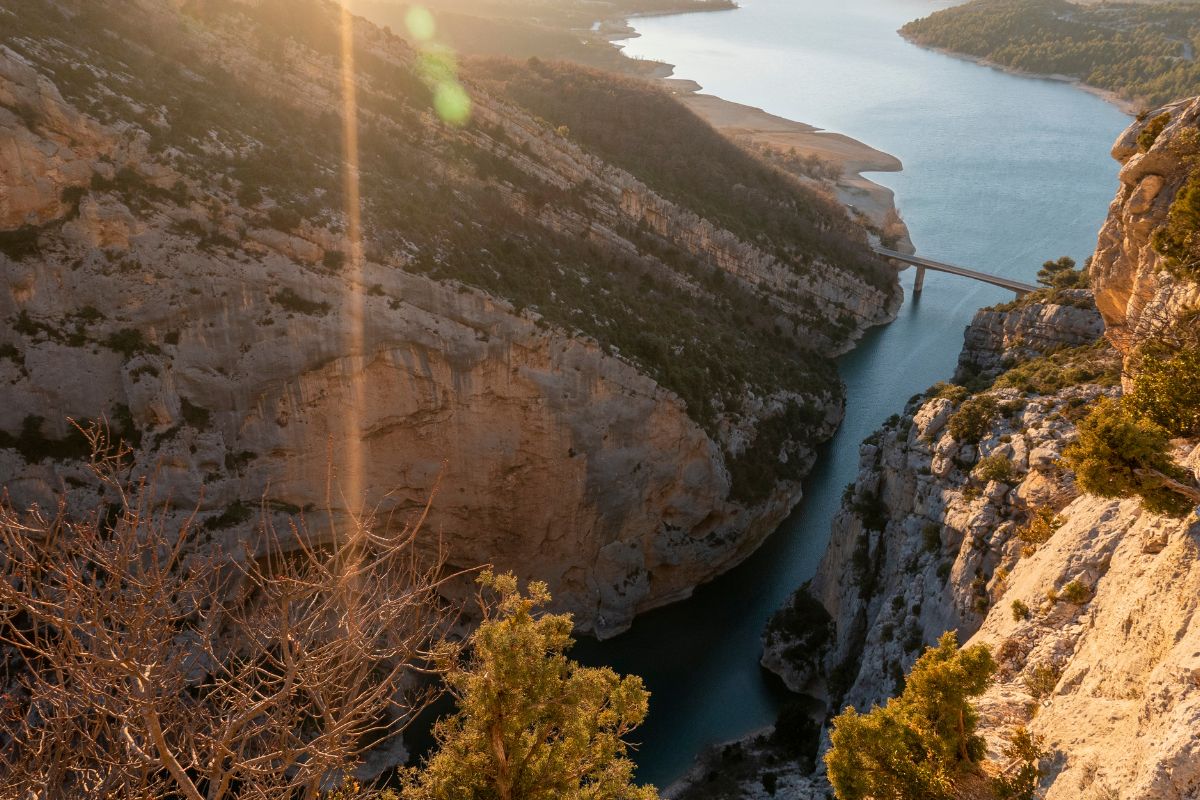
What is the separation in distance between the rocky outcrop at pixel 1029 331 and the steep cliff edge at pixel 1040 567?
0.24 feet

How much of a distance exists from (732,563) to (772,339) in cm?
1314

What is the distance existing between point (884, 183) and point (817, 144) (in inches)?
409

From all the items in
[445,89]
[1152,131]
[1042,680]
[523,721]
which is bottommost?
[523,721]

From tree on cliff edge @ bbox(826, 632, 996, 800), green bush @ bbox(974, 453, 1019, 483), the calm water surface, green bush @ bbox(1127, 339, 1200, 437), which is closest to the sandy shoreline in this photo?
the calm water surface

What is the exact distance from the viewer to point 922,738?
11.7 m

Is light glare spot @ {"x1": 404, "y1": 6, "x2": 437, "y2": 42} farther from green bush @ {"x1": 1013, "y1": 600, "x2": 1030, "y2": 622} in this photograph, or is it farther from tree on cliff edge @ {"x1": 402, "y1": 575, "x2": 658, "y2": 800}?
tree on cliff edge @ {"x1": 402, "y1": 575, "x2": 658, "y2": 800}

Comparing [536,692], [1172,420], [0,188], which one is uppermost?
[1172,420]

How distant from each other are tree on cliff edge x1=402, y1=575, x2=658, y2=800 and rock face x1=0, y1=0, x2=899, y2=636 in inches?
225

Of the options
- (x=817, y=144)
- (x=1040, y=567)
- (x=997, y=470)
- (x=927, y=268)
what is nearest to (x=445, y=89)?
(x=997, y=470)

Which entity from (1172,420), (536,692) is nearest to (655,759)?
(536,692)

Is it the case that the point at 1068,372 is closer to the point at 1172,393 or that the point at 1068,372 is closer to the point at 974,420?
the point at 974,420

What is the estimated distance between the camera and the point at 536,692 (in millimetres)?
10500

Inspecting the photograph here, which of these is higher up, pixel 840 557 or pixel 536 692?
pixel 536 692

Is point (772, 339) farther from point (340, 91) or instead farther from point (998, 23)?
point (998, 23)
